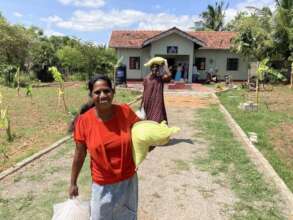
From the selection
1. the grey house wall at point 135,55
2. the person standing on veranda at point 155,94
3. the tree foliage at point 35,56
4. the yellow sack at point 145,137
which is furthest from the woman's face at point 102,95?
the grey house wall at point 135,55

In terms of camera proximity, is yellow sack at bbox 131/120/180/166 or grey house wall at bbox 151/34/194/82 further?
grey house wall at bbox 151/34/194/82

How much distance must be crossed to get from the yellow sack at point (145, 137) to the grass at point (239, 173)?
224 cm

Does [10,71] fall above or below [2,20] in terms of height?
below

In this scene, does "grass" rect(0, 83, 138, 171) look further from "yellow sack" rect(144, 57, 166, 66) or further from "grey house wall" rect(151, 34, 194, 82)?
"grey house wall" rect(151, 34, 194, 82)

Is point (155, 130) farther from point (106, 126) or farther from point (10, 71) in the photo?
point (10, 71)

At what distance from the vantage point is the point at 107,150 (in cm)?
289

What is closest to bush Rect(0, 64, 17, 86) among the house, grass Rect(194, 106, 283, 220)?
the house

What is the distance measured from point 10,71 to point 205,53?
14.9m

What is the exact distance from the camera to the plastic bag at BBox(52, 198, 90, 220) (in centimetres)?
294

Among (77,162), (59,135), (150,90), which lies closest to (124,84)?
(59,135)

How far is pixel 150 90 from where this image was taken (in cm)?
763

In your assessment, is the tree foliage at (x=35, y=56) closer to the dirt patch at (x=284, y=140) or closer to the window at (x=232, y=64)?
the window at (x=232, y=64)

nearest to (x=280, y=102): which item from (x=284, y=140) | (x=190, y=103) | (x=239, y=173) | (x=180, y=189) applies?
(x=190, y=103)

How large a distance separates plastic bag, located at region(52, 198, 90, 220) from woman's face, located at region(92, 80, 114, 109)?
0.78m
